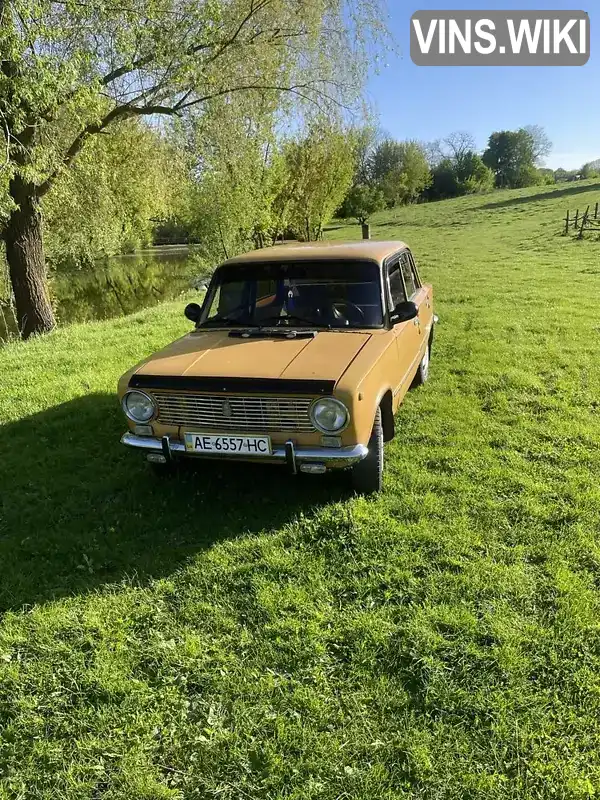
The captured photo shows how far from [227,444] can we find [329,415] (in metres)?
0.75

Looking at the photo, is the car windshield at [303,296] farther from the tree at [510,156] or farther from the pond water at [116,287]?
the tree at [510,156]

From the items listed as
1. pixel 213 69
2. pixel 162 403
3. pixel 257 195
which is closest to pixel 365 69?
pixel 213 69

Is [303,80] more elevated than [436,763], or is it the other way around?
[303,80]

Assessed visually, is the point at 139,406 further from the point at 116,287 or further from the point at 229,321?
the point at 116,287

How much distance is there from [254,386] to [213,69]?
26.2 ft

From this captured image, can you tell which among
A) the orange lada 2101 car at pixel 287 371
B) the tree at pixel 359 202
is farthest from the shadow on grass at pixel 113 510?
the tree at pixel 359 202

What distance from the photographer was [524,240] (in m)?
25.6

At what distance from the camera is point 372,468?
3.94 m

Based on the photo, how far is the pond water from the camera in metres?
21.7

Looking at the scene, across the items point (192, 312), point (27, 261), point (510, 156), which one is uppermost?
point (510, 156)

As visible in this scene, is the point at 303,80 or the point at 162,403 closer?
the point at 162,403

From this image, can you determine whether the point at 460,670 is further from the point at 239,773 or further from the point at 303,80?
the point at 303,80

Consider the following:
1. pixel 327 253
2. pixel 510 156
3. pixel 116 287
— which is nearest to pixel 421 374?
pixel 327 253

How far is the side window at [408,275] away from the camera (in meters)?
5.67
